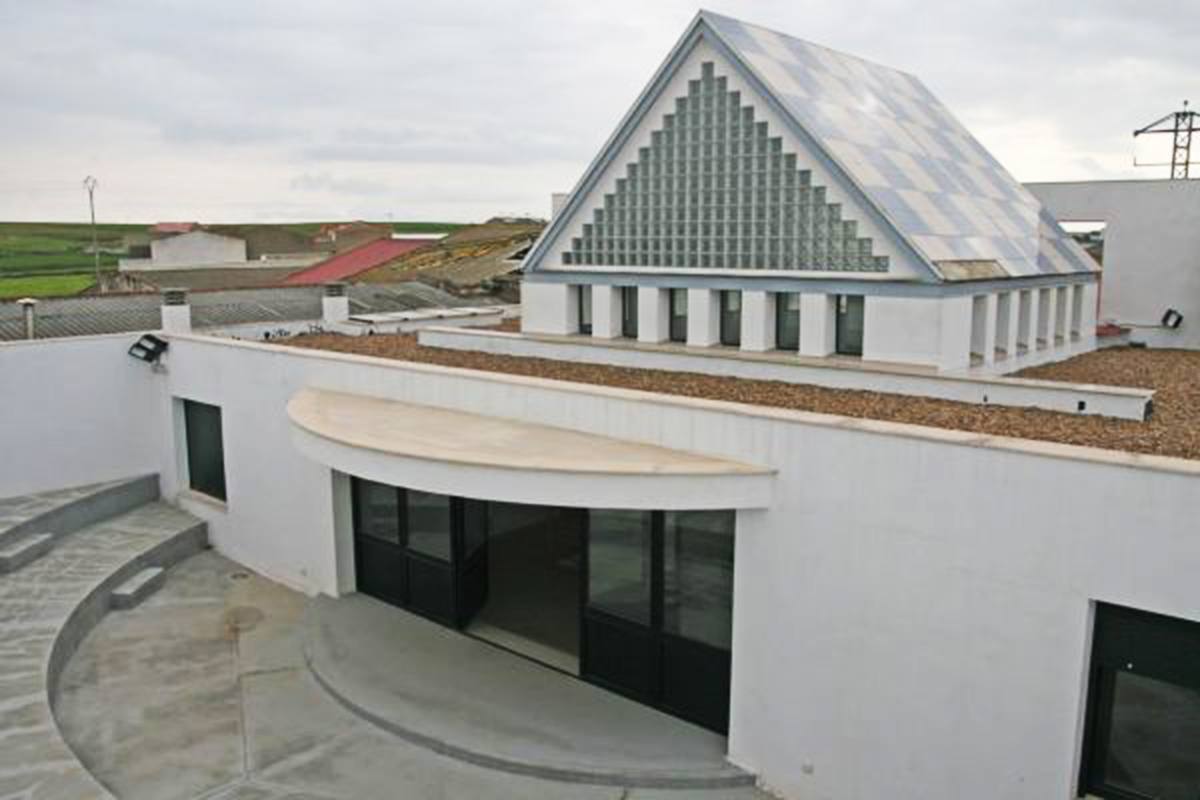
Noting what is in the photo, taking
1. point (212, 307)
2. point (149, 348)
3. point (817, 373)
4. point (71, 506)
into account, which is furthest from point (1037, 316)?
point (212, 307)

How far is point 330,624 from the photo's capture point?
597 inches

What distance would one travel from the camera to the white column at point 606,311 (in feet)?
64.5

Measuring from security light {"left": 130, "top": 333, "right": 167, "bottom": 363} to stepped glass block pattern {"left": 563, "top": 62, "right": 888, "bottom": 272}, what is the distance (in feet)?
30.4

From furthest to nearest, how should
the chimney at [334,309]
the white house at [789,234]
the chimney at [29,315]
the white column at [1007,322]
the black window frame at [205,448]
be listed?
the chimney at [334,309], the chimney at [29,315], the black window frame at [205,448], the white column at [1007,322], the white house at [789,234]

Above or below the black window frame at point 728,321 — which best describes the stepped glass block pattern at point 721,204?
above

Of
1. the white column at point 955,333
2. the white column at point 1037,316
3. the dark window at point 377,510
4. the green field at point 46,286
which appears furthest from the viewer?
the green field at point 46,286

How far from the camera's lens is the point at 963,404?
13.2 meters

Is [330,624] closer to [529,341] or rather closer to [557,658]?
[557,658]

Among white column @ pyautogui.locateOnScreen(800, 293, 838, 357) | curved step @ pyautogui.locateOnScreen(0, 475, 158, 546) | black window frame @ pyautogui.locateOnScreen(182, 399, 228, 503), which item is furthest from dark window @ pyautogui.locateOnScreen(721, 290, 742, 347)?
curved step @ pyautogui.locateOnScreen(0, 475, 158, 546)

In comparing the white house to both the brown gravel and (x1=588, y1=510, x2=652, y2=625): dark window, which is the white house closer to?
the brown gravel

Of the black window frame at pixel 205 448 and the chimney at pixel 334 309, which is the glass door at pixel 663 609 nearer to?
the black window frame at pixel 205 448

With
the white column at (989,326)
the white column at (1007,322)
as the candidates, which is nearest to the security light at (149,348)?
the white column at (989,326)

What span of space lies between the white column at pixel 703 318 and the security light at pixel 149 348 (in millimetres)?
10656

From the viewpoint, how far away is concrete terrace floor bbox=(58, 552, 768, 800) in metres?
11.2
